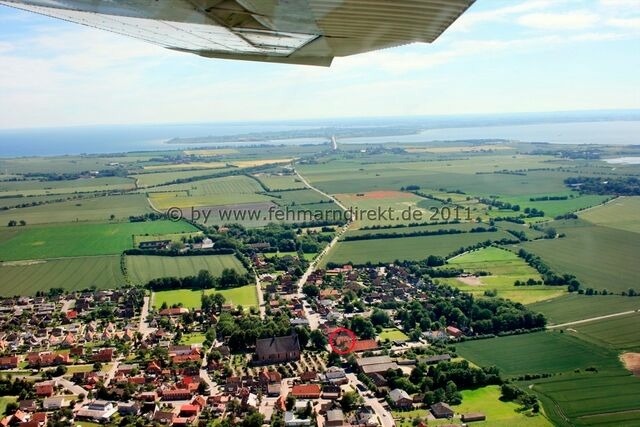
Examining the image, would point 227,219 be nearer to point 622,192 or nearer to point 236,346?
point 236,346

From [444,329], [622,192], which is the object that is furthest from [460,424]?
[622,192]

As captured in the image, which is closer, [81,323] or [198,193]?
[81,323]

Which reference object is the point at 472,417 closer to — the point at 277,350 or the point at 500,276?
the point at 277,350

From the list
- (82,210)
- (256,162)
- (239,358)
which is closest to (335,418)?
(239,358)

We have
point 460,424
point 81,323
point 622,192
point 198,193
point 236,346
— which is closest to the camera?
point 460,424

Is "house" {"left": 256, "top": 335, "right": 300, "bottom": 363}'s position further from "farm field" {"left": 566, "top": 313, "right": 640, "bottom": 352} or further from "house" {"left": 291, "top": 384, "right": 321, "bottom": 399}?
"farm field" {"left": 566, "top": 313, "right": 640, "bottom": 352}

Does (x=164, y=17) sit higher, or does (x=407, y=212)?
(x=164, y=17)

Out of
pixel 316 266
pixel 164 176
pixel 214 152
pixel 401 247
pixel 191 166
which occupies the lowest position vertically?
pixel 316 266

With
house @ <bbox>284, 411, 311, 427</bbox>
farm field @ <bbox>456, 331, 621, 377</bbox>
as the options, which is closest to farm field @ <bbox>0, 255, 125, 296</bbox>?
house @ <bbox>284, 411, 311, 427</bbox>

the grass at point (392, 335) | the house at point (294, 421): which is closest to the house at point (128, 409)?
the house at point (294, 421)
